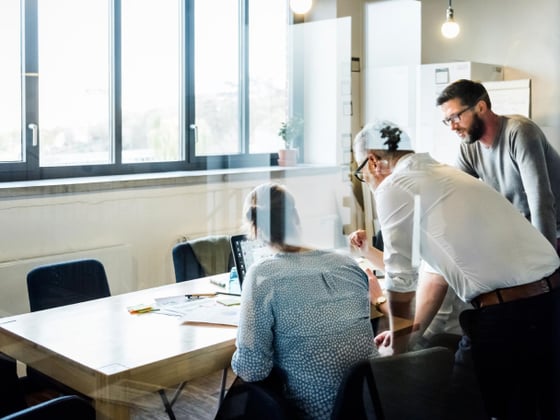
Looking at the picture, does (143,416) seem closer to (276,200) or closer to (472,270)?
(276,200)

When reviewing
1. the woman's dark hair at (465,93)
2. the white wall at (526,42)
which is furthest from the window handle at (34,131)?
the white wall at (526,42)

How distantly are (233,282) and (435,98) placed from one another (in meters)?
1.07

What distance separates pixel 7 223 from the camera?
249 centimetres

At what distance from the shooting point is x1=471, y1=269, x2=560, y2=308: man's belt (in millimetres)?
2570

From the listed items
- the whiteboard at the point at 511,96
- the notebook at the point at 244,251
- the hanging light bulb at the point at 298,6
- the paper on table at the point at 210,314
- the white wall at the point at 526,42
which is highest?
the hanging light bulb at the point at 298,6

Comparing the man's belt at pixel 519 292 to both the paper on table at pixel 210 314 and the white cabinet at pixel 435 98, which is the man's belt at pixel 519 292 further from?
the paper on table at pixel 210 314

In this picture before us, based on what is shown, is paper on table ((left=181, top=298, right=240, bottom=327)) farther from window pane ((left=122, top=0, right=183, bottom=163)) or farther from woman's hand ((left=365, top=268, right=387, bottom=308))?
window pane ((left=122, top=0, right=183, bottom=163))

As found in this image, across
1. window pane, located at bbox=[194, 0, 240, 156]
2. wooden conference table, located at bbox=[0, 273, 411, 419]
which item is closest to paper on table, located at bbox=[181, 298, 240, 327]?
wooden conference table, located at bbox=[0, 273, 411, 419]

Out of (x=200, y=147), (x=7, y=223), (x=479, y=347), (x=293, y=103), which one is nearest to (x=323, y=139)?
(x=293, y=103)

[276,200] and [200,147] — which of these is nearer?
[276,200]

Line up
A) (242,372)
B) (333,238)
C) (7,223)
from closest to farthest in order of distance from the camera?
1. (242,372)
2. (7,223)
3. (333,238)

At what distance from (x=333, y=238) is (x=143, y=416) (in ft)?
3.02

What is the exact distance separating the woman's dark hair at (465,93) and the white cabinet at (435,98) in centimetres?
2

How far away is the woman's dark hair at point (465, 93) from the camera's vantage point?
2646 millimetres
